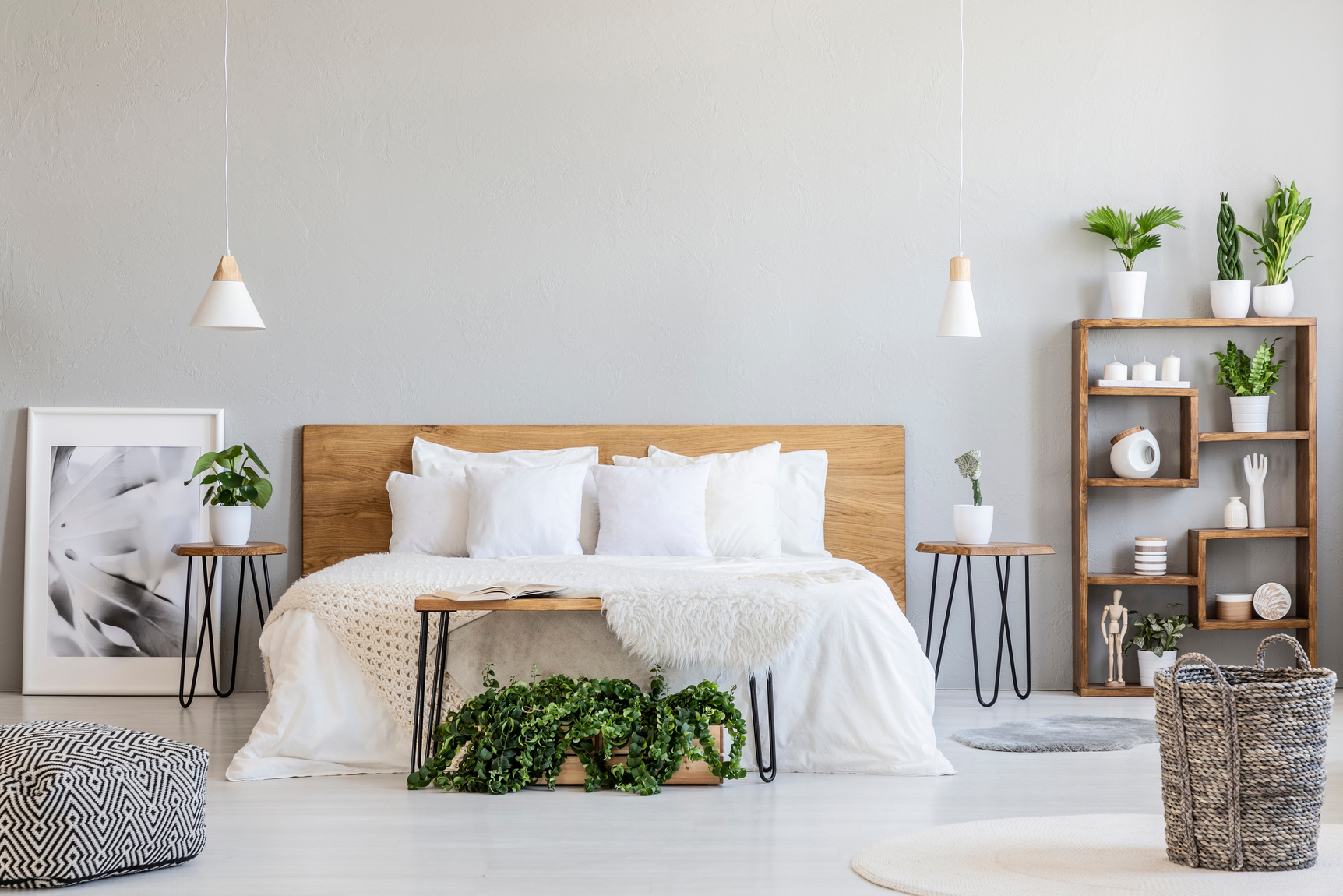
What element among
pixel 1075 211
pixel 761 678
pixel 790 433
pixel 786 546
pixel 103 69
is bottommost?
pixel 761 678

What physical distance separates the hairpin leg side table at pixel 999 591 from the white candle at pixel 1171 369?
2.51 ft

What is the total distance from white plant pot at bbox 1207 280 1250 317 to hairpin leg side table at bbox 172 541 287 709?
357cm

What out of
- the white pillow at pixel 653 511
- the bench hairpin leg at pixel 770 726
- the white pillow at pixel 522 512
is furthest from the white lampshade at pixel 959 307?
the bench hairpin leg at pixel 770 726

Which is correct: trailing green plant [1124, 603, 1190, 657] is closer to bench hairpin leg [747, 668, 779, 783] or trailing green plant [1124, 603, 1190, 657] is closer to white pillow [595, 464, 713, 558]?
white pillow [595, 464, 713, 558]

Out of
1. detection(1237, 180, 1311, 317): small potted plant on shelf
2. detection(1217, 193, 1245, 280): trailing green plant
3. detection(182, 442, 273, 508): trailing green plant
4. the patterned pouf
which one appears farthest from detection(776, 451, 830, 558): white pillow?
the patterned pouf

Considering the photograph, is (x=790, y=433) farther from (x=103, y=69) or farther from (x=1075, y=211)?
(x=103, y=69)

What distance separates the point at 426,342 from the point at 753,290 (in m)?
1.27

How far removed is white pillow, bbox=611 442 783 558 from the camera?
13.8 feet

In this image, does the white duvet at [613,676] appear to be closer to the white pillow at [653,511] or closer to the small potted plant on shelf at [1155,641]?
the white pillow at [653,511]

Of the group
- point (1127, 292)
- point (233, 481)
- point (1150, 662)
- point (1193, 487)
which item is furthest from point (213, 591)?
point (1193, 487)

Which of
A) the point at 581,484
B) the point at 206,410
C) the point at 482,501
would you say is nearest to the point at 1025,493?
the point at 581,484

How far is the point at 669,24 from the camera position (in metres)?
4.53

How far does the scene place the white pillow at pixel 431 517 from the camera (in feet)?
13.9

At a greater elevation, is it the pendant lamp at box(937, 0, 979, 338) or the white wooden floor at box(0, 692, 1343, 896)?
the pendant lamp at box(937, 0, 979, 338)
